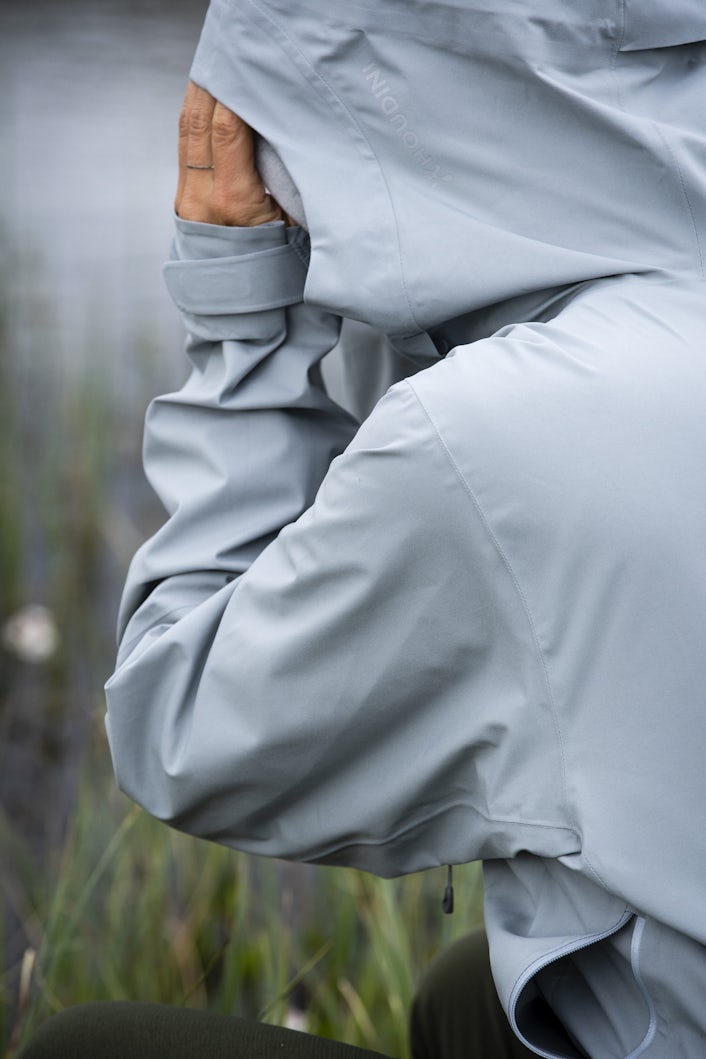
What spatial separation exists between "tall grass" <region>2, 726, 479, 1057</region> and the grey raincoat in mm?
548

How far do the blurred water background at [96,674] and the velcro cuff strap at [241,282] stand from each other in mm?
664

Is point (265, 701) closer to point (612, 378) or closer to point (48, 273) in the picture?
point (612, 378)

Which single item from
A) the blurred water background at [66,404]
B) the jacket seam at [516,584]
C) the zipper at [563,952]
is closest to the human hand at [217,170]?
the jacket seam at [516,584]

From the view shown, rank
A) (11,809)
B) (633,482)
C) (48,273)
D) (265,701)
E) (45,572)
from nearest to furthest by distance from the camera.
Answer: (633,482) → (265,701) → (11,809) → (45,572) → (48,273)

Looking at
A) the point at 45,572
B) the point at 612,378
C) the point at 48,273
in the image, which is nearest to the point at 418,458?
the point at 612,378

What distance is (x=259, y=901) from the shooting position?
82.7 inches

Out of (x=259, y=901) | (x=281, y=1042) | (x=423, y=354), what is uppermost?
(x=423, y=354)

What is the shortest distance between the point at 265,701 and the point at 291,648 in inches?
2.0

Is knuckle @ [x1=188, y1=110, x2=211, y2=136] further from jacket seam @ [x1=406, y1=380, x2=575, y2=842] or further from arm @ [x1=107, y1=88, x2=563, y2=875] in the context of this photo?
jacket seam @ [x1=406, y1=380, x2=575, y2=842]

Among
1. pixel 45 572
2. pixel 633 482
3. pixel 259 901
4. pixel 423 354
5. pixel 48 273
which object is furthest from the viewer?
pixel 48 273

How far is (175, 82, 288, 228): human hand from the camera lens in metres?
1.00

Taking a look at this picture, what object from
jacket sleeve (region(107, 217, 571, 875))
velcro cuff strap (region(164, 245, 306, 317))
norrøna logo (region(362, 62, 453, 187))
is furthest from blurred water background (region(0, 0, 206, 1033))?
norrøna logo (region(362, 62, 453, 187))

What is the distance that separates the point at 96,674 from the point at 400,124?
1956 millimetres

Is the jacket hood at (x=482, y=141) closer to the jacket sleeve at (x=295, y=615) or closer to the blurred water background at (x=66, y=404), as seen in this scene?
the jacket sleeve at (x=295, y=615)
